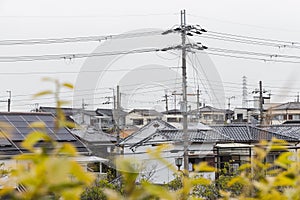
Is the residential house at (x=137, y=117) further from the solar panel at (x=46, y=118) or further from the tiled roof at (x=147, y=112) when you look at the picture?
the solar panel at (x=46, y=118)

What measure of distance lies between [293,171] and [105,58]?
1141 centimetres

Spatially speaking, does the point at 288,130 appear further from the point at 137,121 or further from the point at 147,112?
the point at 137,121

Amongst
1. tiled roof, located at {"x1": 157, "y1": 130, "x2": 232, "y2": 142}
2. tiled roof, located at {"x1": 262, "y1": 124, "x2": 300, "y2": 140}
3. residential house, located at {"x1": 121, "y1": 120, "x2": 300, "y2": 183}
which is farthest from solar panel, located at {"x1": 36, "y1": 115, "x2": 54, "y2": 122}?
tiled roof, located at {"x1": 262, "y1": 124, "x2": 300, "y2": 140}

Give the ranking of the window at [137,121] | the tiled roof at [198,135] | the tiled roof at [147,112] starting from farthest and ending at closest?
the window at [137,121] < the tiled roof at [147,112] < the tiled roof at [198,135]

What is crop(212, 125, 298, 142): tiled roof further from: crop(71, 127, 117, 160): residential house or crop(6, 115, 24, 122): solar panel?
crop(6, 115, 24, 122): solar panel

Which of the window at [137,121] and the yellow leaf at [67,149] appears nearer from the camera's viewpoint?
the yellow leaf at [67,149]

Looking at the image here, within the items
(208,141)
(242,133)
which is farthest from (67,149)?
(242,133)

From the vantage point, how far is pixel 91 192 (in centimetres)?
687

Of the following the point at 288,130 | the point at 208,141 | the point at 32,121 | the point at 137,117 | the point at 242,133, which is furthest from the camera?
the point at 137,117

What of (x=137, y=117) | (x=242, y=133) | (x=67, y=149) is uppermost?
(x=67, y=149)

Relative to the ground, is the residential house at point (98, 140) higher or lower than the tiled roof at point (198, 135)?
lower

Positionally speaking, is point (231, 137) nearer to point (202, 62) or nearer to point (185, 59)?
point (202, 62)

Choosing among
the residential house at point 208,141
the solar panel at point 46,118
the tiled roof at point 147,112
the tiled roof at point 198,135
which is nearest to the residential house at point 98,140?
the residential house at point 208,141

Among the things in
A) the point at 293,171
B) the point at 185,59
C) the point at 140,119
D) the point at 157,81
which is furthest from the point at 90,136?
the point at 293,171
